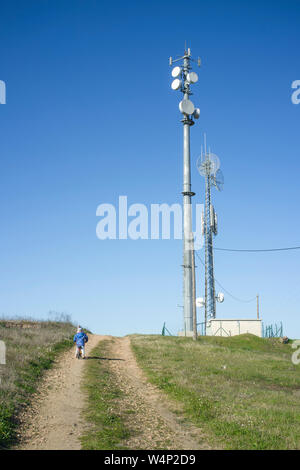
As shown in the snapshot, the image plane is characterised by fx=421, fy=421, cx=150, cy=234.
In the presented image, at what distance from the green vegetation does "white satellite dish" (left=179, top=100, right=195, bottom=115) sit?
3306 cm

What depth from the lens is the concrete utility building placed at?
49031 mm

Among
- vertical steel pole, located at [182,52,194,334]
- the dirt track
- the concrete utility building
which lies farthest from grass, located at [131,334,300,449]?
the concrete utility building

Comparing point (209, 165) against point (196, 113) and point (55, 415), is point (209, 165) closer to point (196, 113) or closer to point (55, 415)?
point (196, 113)

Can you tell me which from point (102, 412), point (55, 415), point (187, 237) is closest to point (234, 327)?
point (187, 237)

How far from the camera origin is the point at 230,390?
16.6 m

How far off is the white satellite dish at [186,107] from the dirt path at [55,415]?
34.8 metres

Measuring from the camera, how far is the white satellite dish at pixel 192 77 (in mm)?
48969

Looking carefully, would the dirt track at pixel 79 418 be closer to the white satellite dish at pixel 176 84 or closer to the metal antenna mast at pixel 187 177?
the metal antenna mast at pixel 187 177

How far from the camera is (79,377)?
1852 centimetres

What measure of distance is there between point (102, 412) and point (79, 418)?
0.94m

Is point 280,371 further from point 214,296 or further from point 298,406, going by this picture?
point 214,296

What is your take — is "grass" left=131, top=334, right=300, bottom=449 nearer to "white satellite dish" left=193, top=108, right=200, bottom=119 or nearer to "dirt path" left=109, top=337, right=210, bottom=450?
"dirt path" left=109, top=337, right=210, bottom=450
